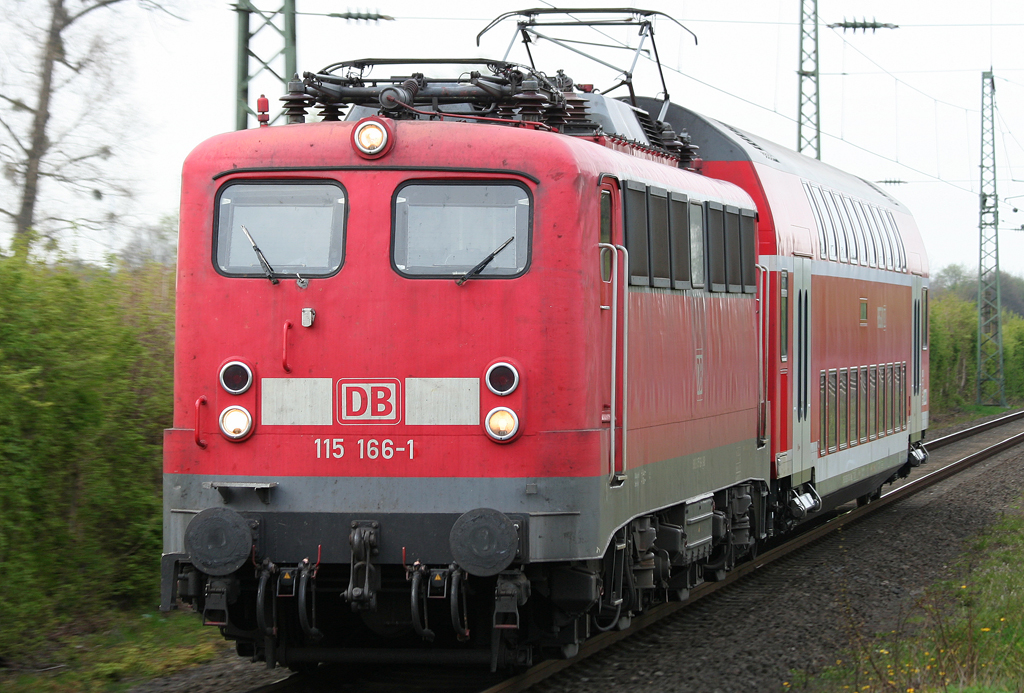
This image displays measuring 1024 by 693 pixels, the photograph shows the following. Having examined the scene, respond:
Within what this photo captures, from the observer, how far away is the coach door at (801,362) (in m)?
11.9

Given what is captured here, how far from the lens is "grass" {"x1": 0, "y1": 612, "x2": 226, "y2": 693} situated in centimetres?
742

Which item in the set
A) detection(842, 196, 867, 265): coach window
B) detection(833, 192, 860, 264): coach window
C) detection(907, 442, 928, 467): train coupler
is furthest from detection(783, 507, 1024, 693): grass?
detection(907, 442, 928, 467): train coupler

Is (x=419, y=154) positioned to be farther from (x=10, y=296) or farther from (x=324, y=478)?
(x=10, y=296)

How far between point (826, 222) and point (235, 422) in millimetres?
8280

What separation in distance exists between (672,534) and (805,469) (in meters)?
4.32

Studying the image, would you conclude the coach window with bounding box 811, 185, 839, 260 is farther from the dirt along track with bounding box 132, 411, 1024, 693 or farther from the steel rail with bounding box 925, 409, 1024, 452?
the steel rail with bounding box 925, 409, 1024, 452

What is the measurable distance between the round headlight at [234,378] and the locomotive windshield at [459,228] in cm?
103

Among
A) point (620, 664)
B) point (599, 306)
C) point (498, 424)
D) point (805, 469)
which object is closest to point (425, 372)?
point (498, 424)

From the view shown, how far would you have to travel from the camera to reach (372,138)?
6.87 meters

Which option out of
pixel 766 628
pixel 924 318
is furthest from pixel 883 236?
pixel 766 628

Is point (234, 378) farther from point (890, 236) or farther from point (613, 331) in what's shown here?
point (890, 236)

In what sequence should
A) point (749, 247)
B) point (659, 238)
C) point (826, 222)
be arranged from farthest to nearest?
1. point (826, 222)
2. point (749, 247)
3. point (659, 238)

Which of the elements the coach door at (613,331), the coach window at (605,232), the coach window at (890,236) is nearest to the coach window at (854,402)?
the coach window at (890,236)

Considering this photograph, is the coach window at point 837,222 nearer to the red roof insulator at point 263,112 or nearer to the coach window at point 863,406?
the coach window at point 863,406
